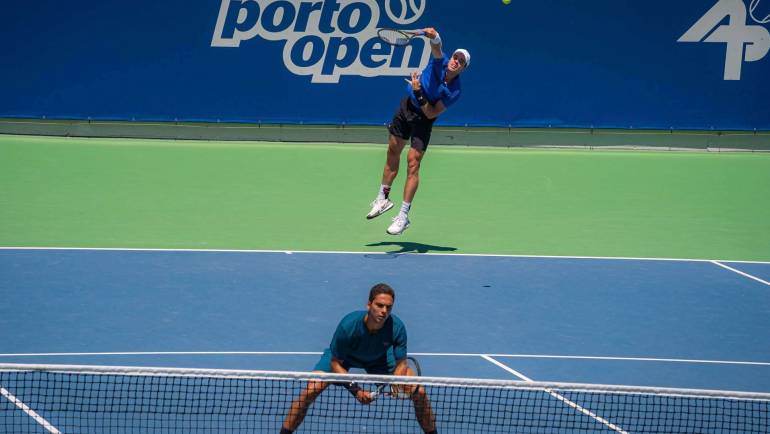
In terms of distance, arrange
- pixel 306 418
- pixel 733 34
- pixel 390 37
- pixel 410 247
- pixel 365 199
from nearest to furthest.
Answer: pixel 306 418, pixel 410 247, pixel 390 37, pixel 365 199, pixel 733 34

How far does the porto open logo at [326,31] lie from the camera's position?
19078mm

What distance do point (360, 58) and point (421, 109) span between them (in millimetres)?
7621

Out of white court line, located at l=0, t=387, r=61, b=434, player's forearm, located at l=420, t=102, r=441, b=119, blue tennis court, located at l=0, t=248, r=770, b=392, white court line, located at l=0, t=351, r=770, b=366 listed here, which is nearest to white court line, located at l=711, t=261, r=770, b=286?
blue tennis court, located at l=0, t=248, r=770, b=392

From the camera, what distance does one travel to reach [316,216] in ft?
47.7

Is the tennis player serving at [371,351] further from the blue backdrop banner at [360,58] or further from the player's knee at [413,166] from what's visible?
the blue backdrop banner at [360,58]

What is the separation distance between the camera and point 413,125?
471 inches

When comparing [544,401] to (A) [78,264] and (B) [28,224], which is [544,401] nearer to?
(A) [78,264]

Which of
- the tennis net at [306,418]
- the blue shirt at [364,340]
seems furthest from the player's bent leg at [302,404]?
the blue shirt at [364,340]

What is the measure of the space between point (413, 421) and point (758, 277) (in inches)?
228

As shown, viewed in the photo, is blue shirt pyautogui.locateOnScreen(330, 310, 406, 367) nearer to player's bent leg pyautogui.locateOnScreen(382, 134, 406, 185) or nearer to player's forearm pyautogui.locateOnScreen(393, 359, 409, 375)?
player's forearm pyautogui.locateOnScreen(393, 359, 409, 375)

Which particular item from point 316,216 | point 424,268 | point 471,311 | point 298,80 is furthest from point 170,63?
point 471,311

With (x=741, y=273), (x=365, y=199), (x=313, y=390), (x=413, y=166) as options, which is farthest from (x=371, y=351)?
(x=365, y=199)

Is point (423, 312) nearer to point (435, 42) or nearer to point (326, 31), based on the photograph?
point (435, 42)

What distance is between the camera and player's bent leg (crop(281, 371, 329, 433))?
6664 mm
